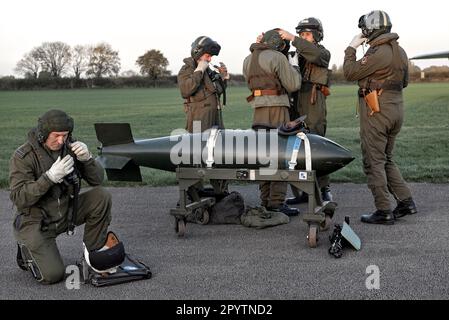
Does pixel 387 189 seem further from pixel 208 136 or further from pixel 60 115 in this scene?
pixel 60 115

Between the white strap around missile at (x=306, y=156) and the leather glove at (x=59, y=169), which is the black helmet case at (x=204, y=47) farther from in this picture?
the leather glove at (x=59, y=169)

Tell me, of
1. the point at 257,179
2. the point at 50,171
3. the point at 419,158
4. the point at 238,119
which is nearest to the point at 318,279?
the point at 257,179

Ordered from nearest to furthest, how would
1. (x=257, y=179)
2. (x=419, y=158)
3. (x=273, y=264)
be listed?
(x=273, y=264)
(x=257, y=179)
(x=419, y=158)

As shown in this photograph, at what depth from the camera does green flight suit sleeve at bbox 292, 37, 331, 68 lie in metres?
6.92

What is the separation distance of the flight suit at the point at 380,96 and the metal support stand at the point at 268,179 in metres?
0.70

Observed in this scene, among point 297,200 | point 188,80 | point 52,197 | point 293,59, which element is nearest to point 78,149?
point 52,197

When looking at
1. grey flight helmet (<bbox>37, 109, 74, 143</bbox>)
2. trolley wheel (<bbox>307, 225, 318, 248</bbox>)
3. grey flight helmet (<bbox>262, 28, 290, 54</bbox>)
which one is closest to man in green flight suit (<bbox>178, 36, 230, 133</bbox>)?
grey flight helmet (<bbox>262, 28, 290, 54</bbox>)

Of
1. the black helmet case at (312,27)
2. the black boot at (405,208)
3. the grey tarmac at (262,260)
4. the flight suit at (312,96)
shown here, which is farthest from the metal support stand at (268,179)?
the black helmet case at (312,27)

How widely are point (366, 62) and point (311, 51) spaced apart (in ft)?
2.47

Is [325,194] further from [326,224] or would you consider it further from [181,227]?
Result: [181,227]

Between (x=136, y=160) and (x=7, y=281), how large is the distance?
226cm

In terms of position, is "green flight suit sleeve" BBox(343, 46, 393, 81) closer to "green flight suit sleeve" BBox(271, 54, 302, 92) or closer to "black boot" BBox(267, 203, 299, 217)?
"green flight suit sleeve" BBox(271, 54, 302, 92)

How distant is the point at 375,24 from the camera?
646 cm
